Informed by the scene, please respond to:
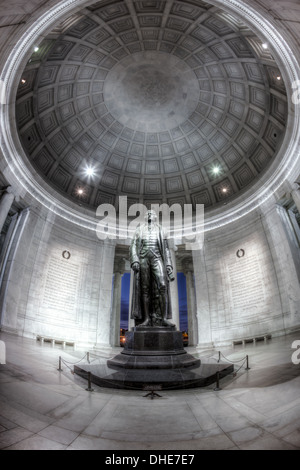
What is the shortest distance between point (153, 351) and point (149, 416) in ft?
10.1

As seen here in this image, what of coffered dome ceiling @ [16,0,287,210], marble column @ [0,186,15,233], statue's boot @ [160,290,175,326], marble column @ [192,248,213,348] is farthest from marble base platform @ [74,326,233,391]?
coffered dome ceiling @ [16,0,287,210]

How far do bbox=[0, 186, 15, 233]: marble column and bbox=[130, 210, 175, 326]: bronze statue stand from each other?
29.5 feet

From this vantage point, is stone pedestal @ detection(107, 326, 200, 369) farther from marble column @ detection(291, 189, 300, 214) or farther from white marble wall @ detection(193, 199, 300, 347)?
marble column @ detection(291, 189, 300, 214)

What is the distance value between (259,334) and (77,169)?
692 inches

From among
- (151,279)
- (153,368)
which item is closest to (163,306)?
(151,279)

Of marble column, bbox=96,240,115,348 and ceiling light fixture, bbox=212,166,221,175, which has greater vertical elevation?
ceiling light fixture, bbox=212,166,221,175

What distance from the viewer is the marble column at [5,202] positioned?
13190 millimetres

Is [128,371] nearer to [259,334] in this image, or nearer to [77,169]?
[259,334]

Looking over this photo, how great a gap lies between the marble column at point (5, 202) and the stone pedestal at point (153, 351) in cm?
1022

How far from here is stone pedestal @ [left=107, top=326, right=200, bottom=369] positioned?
19.9 ft

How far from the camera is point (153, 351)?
6.47 m

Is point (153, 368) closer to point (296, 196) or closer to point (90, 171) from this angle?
point (296, 196)

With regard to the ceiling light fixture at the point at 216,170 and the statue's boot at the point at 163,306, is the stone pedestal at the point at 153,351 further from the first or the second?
the ceiling light fixture at the point at 216,170

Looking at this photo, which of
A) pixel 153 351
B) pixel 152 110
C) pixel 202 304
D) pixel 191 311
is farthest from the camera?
pixel 191 311
